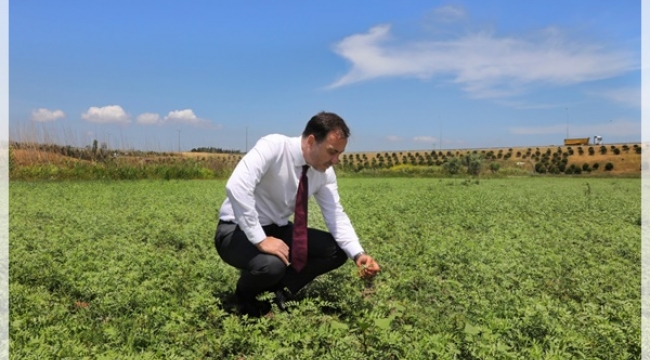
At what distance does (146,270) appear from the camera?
5125 mm

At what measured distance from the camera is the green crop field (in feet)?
11.0

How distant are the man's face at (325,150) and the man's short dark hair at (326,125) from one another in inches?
1.0

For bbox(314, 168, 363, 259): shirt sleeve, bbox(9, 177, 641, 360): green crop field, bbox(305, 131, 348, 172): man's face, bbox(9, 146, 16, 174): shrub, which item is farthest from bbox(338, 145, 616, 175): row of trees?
bbox(305, 131, 348, 172): man's face

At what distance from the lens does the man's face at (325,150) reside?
12.3 ft

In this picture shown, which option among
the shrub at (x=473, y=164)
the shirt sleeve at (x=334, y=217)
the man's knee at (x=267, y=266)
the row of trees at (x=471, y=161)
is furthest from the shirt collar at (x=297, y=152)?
the shrub at (x=473, y=164)

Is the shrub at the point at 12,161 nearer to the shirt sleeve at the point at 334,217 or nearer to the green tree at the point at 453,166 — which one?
the shirt sleeve at the point at 334,217

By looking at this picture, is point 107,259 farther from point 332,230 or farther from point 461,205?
point 461,205

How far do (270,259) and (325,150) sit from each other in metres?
0.91

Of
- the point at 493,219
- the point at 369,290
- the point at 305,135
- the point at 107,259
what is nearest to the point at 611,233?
the point at 493,219

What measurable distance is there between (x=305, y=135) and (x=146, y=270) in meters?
2.30

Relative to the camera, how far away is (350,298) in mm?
4211

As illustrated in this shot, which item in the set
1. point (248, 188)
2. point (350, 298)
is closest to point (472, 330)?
point (350, 298)

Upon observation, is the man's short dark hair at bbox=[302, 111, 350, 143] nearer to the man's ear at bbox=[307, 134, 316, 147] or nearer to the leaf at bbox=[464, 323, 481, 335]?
the man's ear at bbox=[307, 134, 316, 147]

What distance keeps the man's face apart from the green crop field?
1.00 metres
